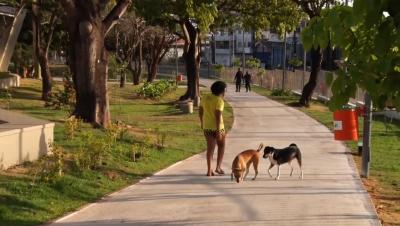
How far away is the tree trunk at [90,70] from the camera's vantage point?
50.4ft

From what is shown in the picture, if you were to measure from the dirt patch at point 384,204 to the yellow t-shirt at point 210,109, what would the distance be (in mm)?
2471

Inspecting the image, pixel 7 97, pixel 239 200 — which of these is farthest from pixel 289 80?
pixel 239 200

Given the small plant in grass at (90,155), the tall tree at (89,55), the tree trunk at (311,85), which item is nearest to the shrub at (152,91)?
the tree trunk at (311,85)

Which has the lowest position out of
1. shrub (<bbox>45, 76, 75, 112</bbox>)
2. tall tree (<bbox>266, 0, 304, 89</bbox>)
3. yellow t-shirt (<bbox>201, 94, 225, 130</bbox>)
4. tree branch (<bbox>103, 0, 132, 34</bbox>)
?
shrub (<bbox>45, 76, 75, 112</bbox>)

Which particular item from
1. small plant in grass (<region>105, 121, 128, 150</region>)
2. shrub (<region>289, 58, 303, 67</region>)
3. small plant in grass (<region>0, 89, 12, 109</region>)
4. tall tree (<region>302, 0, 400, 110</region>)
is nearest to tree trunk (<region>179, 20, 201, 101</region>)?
small plant in grass (<region>0, 89, 12, 109</region>)

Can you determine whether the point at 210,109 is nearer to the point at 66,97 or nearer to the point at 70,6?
the point at 70,6

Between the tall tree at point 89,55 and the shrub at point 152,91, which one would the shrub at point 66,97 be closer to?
the tall tree at point 89,55

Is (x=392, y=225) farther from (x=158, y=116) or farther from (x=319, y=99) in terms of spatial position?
(x=319, y=99)

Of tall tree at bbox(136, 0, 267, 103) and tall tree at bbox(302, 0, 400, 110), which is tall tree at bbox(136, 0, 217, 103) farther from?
tall tree at bbox(302, 0, 400, 110)

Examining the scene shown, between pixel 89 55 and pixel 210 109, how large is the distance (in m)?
5.65

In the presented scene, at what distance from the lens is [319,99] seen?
3569 centimetres

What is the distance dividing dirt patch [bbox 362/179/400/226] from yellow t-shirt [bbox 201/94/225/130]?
8.11 ft

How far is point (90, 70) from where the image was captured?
15.5 meters

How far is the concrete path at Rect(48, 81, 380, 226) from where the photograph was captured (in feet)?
24.5
